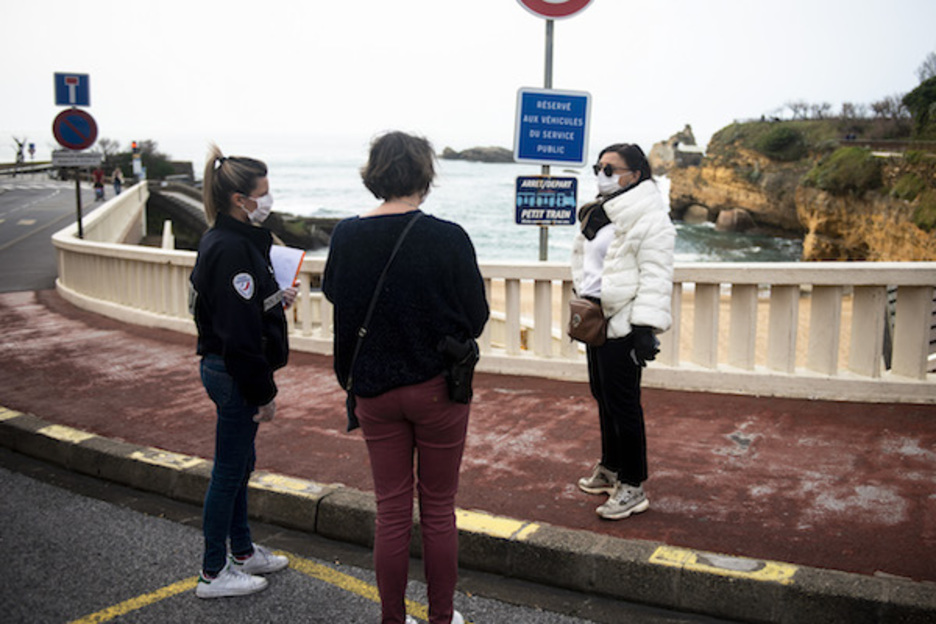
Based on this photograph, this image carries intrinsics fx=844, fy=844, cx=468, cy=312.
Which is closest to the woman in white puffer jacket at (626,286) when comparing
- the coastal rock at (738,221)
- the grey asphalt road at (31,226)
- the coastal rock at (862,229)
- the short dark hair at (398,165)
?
the short dark hair at (398,165)

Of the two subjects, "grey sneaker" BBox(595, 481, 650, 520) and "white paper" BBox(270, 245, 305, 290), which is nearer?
"white paper" BBox(270, 245, 305, 290)

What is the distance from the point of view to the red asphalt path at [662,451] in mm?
3805

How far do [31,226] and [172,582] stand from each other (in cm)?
2683

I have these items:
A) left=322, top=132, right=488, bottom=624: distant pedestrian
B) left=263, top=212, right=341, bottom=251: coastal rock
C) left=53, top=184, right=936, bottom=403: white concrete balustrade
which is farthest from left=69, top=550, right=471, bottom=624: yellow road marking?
left=263, top=212, right=341, bottom=251: coastal rock

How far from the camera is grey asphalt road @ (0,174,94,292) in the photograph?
1658 centimetres

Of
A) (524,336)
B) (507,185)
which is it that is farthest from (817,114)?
(524,336)

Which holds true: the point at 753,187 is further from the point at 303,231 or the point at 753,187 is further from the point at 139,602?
the point at 139,602

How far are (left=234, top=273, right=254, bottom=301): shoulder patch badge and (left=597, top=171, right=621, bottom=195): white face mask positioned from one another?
5.61 ft

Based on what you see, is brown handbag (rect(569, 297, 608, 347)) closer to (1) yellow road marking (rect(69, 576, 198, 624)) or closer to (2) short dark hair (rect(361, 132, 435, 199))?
(2) short dark hair (rect(361, 132, 435, 199))

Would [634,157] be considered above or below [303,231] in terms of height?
above

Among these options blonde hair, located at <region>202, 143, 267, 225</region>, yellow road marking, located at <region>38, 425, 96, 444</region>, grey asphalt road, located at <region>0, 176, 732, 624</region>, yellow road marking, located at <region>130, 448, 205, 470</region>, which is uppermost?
blonde hair, located at <region>202, 143, 267, 225</region>

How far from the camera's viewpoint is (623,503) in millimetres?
4012

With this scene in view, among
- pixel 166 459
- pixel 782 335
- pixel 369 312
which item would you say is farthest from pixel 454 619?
pixel 782 335

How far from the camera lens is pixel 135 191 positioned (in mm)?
30047
